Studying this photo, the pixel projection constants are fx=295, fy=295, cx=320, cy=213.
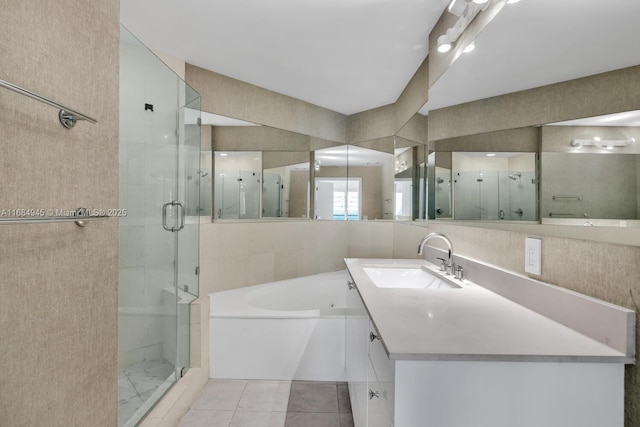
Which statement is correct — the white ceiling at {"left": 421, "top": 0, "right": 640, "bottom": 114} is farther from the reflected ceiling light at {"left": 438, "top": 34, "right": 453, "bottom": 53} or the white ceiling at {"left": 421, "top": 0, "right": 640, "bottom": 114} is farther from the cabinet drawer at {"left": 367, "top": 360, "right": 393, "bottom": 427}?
the cabinet drawer at {"left": 367, "top": 360, "right": 393, "bottom": 427}

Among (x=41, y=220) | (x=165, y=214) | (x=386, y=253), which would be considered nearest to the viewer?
(x=41, y=220)

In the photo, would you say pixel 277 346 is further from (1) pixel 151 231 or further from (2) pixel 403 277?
(1) pixel 151 231

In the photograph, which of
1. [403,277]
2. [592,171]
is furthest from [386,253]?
[592,171]

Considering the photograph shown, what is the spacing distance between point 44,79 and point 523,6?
1617 mm

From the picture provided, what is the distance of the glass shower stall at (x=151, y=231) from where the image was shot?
1636 mm

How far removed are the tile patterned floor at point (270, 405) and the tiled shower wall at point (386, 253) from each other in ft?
3.01

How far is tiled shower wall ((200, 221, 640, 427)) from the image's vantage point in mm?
798

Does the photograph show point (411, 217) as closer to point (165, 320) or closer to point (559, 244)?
point (559, 244)

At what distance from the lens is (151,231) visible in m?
1.85

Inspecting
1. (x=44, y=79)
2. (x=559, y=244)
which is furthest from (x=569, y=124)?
(x=44, y=79)

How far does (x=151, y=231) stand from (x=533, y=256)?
2.01 meters

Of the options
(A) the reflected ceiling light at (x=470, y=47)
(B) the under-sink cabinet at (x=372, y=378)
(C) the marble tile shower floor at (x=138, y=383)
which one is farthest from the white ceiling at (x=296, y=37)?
(C) the marble tile shower floor at (x=138, y=383)

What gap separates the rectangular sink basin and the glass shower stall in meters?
1.33

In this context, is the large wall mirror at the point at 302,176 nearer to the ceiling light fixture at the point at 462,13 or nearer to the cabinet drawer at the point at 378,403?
the ceiling light fixture at the point at 462,13
